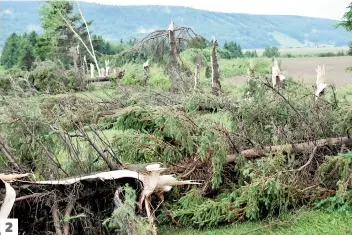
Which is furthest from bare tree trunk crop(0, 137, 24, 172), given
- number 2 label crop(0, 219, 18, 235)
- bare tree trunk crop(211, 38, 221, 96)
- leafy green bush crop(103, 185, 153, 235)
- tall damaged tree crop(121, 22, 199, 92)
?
bare tree trunk crop(211, 38, 221, 96)

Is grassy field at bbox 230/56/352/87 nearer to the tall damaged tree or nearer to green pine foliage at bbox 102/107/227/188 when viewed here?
the tall damaged tree

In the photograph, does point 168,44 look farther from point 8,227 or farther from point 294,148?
point 8,227

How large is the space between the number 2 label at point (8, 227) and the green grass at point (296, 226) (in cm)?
165

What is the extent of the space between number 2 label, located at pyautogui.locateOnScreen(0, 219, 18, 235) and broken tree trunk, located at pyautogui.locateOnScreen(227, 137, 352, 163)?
8.68 feet

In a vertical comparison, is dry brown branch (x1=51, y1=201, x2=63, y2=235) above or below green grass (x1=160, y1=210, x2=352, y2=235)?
above

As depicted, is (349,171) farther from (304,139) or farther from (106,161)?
(106,161)

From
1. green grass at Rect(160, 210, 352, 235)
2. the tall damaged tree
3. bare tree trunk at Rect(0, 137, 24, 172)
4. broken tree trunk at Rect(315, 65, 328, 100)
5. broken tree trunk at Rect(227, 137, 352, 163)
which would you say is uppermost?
the tall damaged tree

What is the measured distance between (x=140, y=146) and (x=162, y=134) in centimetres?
31

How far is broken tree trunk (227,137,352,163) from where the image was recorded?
6742 millimetres

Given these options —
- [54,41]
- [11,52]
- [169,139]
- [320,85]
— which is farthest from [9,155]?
[11,52]

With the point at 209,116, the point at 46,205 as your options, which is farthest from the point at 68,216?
the point at 209,116

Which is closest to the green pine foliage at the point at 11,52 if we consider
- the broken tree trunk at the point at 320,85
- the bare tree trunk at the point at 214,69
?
the bare tree trunk at the point at 214,69

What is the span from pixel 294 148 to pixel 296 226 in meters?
1.21

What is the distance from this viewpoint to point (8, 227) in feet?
16.5
